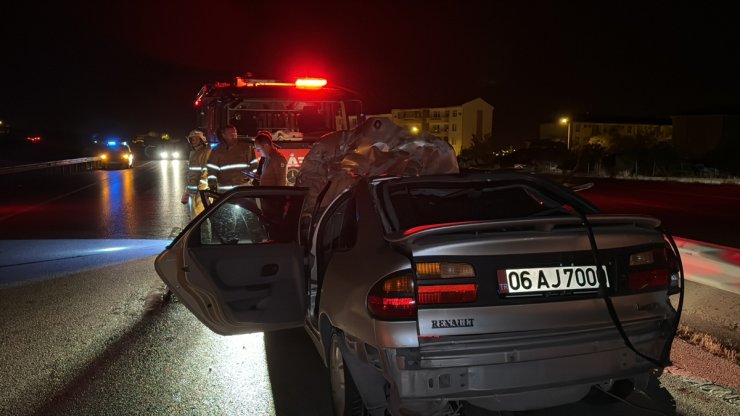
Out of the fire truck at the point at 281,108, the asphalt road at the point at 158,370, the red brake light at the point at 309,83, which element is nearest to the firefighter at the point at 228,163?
the fire truck at the point at 281,108

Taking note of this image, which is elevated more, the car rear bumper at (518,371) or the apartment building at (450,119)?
the apartment building at (450,119)

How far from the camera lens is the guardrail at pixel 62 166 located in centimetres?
2267

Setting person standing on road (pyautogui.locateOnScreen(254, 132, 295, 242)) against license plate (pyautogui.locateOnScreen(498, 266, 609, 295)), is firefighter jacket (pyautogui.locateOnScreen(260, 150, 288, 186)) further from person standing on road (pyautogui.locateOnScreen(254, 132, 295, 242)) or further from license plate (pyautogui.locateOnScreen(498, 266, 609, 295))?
license plate (pyautogui.locateOnScreen(498, 266, 609, 295))

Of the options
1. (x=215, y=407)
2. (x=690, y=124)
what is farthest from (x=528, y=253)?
(x=690, y=124)

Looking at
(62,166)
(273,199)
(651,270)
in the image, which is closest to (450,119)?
(62,166)

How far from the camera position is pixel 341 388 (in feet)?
10.8

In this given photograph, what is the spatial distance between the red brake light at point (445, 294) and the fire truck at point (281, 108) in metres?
7.39

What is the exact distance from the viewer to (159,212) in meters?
14.0

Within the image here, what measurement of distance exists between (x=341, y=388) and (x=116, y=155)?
3332cm

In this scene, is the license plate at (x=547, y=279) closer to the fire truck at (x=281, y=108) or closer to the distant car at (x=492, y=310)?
the distant car at (x=492, y=310)

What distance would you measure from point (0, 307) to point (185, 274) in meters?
2.86

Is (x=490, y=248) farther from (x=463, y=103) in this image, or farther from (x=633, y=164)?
(x=463, y=103)

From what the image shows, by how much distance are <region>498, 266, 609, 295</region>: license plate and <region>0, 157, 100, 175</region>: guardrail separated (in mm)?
22818

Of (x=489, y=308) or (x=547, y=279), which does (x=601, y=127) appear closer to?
(x=547, y=279)
